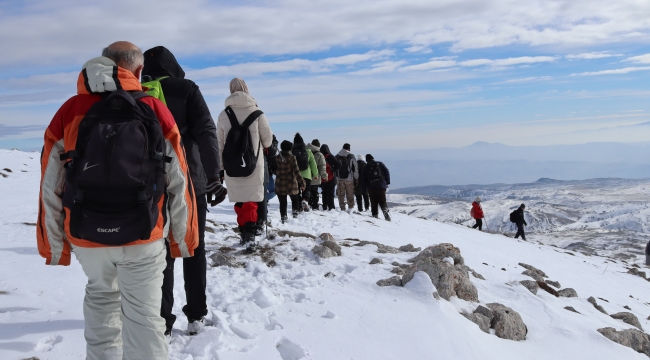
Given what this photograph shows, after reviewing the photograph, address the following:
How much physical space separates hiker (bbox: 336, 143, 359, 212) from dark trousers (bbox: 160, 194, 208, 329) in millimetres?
12070

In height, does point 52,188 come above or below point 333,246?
above

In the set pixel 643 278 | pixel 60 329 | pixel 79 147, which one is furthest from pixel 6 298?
pixel 643 278

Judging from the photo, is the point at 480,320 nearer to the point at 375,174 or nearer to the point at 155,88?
the point at 155,88

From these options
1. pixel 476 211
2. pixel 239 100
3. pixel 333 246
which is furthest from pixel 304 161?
pixel 476 211

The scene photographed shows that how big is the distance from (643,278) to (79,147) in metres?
18.2

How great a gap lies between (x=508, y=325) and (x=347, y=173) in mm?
10957

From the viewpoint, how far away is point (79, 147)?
7.86 feet

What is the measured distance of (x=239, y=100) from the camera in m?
6.27

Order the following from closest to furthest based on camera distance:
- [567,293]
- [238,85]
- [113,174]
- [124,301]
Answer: [113,174]
[124,301]
[238,85]
[567,293]

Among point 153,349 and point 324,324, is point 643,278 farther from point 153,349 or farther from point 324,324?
point 153,349

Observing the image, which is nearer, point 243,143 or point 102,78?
point 102,78

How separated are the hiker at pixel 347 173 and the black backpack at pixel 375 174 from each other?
1355mm

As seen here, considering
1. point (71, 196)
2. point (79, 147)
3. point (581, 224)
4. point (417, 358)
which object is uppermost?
point (79, 147)

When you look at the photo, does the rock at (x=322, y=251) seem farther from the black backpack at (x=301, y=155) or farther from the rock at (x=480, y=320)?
the black backpack at (x=301, y=155)
